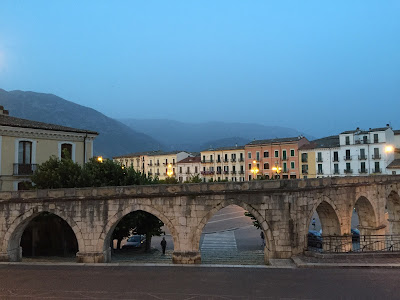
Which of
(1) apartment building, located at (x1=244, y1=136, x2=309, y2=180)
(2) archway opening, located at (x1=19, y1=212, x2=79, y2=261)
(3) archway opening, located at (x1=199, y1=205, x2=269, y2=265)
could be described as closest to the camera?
(2) archway opening, located at (x1=19, y1=212, x2=79, y2=261)

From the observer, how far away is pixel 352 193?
2119 centimetres

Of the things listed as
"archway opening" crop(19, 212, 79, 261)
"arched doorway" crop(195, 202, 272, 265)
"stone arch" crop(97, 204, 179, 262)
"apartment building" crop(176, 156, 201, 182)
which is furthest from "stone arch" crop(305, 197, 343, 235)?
"apartment building" crop(176, 156, 201, 182)

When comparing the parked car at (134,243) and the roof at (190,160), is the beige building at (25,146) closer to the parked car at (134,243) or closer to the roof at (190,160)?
the parked car at (134,243)

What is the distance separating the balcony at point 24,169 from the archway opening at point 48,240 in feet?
15.2

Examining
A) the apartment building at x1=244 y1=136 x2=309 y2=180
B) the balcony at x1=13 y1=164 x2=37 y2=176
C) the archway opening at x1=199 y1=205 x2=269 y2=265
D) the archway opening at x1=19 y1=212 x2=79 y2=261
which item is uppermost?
the apartment building at x1=244 y1=136 x2=309 y2=180

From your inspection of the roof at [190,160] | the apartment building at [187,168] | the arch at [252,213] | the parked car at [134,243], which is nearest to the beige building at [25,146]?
the parked car at [134,243]

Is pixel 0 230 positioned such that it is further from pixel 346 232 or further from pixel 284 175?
pixel 284 175

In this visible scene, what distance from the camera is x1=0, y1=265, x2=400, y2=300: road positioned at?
1115 centimetres

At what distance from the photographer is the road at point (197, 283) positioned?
1115 cm

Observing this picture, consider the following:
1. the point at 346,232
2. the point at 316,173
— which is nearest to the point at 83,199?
the point at 346,232

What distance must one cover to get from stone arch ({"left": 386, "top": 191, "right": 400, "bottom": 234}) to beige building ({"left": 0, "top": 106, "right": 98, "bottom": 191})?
27.1m

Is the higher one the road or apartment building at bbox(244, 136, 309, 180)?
apartment building at bbox(244, 136, 309, 180)

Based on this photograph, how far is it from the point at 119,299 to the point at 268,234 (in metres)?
8.14

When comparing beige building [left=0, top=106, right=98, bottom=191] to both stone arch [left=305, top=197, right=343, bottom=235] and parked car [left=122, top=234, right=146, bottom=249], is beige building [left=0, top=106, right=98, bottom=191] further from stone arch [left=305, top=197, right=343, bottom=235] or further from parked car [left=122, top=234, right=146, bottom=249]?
stone arch [left=305, top=197, right=343, bottom=235]
